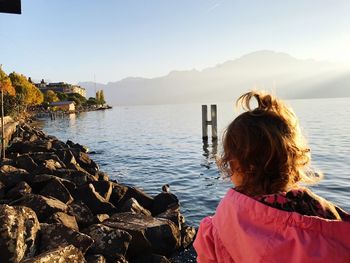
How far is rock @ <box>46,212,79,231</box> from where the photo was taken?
22.2 feet

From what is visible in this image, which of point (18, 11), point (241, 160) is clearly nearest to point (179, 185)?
point (18, 11)

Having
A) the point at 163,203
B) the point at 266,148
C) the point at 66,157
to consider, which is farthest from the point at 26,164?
the point at 266,148

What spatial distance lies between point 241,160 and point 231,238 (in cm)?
42

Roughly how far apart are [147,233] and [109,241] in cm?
101

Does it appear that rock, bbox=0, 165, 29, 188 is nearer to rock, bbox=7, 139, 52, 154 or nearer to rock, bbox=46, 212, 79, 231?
rock, bbox=46, 212, 79, 231

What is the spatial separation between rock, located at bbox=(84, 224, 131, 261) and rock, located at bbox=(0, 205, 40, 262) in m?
0.95

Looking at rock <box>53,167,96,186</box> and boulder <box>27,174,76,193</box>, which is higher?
boulder <box>27,174,76,193</box>

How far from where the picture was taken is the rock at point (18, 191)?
887 cm

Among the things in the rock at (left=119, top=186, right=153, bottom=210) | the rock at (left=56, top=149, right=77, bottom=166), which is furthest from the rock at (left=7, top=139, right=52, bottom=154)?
the rock at (left=119, top=186, right=153, bottom=210)

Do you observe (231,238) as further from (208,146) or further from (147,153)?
(208,146)

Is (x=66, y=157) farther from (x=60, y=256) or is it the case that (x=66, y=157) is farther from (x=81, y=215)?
(x=60, y=256)

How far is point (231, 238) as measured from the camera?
200 centimetres

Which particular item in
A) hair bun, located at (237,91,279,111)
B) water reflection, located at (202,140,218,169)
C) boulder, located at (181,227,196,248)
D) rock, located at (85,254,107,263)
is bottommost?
water reflection, located at (202,140,218,169)

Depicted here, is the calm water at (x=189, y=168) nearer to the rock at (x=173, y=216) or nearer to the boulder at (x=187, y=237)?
the rock at (x=173, y=216)
